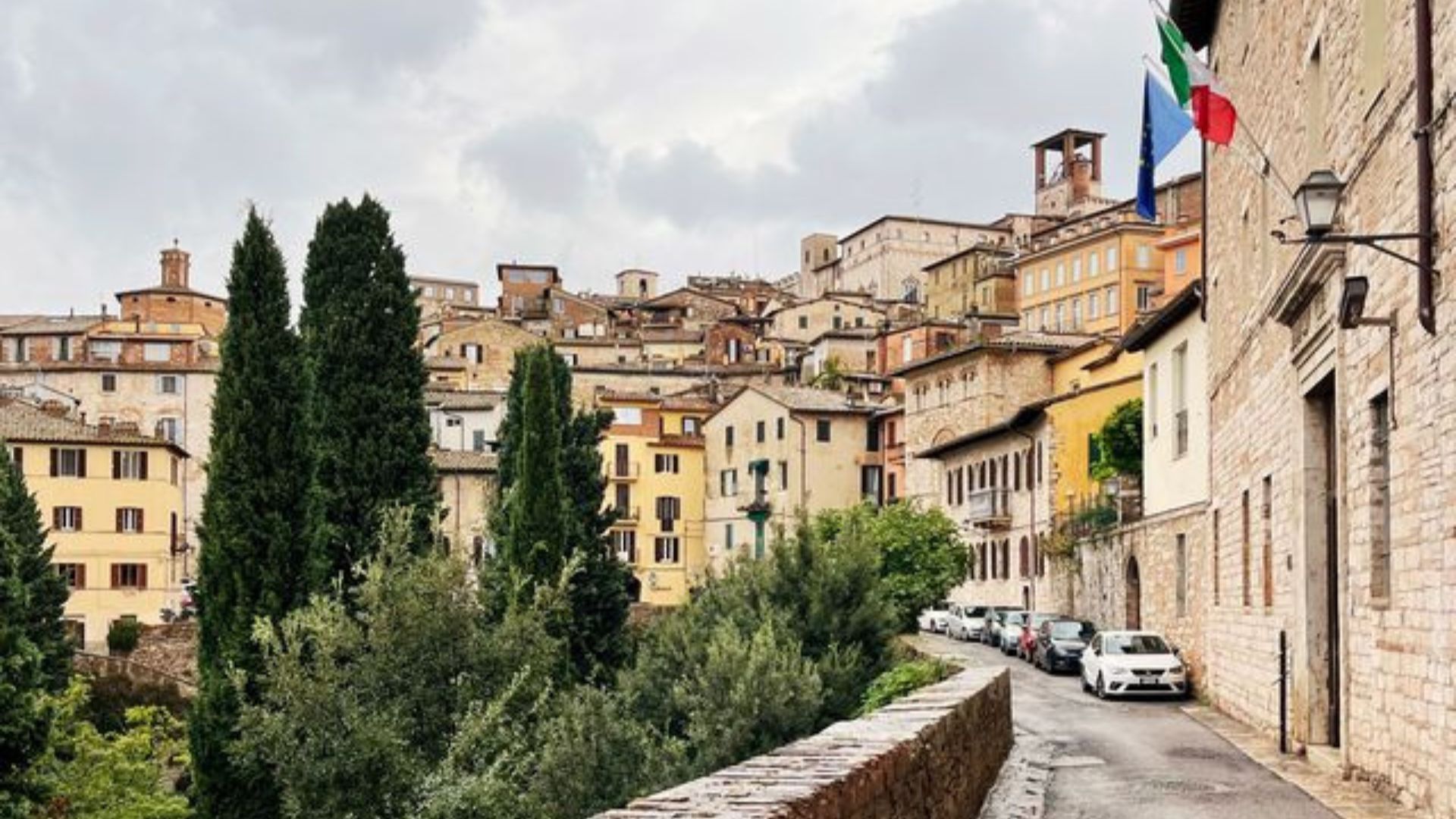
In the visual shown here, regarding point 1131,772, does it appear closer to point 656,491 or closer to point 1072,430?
point 1072,430

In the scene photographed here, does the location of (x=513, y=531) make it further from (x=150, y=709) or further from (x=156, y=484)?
(x=156, y=484)

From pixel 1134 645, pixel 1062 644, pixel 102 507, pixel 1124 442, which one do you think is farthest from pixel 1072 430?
pixel 102 507

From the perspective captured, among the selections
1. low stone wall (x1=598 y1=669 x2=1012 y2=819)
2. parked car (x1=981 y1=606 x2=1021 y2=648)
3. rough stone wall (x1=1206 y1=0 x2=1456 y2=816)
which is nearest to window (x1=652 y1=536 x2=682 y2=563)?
parked car (x1=981 y1=606 x2=1021 y2=648)

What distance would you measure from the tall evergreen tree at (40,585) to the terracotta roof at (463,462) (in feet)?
97.8

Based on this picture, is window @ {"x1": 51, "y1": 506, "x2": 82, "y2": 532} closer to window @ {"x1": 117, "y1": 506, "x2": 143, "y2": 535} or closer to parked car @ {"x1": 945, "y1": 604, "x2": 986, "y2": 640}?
window @ {"x1": 117, "y1": 506, "x2": 143, "y2": 535}

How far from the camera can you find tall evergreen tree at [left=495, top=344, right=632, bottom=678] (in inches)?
1580

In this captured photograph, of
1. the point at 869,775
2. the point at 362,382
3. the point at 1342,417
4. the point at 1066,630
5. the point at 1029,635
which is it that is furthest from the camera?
the point at 1029,635

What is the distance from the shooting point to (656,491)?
3637 inches

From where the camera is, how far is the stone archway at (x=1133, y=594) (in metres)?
39.0

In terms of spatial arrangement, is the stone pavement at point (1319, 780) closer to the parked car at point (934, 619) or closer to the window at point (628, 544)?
the parked car at point (934, 619)

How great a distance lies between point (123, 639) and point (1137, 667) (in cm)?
4296

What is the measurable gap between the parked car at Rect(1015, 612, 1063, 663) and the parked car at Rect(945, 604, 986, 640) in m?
7.66

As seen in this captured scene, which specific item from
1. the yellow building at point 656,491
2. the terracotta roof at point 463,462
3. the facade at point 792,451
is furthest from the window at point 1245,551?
the yellow building at point 656,491

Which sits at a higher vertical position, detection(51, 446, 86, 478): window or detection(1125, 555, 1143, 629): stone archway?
detection(51, 446, 86, 478): window
